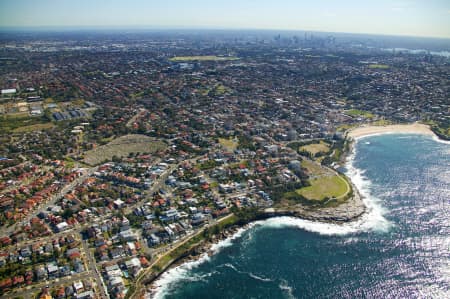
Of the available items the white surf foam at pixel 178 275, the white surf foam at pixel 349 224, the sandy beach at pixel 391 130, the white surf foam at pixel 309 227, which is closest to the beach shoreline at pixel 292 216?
the white surf foam at pixel 178 275

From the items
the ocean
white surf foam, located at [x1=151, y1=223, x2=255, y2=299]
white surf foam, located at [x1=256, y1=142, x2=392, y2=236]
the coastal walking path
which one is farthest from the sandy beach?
white surf foam, located at [x1=151, y1=223, x2=255, y2=299]

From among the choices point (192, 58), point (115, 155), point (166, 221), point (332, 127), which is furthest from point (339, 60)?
point (166, 221)

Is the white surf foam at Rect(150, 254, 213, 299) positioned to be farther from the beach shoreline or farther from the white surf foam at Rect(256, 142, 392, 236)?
the white surf foam at Rect(256, 142, 392, 236)

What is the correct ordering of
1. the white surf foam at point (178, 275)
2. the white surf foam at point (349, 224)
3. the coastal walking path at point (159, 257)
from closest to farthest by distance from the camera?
the coastal walking path at point (159, 257) < the white surf foam at point (178, 275) < the white surf foam at point (349, 224)

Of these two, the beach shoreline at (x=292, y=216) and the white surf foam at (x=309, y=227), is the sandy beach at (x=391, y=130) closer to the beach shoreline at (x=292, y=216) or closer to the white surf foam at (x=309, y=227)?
the beach shoreline at (x=292, y=216)

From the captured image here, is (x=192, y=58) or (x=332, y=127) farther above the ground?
(x=192, y=58)

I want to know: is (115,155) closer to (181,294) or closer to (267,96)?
(181,294)
